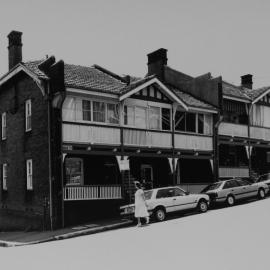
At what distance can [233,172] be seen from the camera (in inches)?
1286

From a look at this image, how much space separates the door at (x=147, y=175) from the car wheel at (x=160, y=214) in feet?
25.7

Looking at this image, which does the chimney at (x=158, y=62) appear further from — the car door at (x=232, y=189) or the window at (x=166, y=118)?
the car door at (x=232, y=189)

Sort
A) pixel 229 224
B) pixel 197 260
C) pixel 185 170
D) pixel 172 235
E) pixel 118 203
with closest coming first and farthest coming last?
pixel 197 260 → pixel 172 235 → pixel 229 224 → pixel 118 203 → pixel 185 170

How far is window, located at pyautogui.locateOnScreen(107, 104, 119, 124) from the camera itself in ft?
85.7

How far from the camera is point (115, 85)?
1067 inches

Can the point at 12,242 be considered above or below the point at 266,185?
below

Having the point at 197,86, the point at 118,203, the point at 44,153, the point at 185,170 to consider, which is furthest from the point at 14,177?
the point at 197,86

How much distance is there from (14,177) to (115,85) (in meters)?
8.12

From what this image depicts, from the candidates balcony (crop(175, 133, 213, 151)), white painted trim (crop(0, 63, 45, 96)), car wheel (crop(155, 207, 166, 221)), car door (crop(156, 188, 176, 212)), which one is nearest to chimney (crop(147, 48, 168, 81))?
balcony (crop(175, 133, 213, 151))

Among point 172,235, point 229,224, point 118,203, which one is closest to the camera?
point 172,235

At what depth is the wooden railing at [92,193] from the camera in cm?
2369

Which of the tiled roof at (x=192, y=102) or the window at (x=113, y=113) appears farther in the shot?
the tiled roof at (x=192, y=102)

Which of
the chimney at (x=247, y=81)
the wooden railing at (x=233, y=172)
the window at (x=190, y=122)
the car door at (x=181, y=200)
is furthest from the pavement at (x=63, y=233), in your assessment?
the chimney at (x=247, y=81)

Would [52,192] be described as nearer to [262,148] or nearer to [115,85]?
[115,85]
